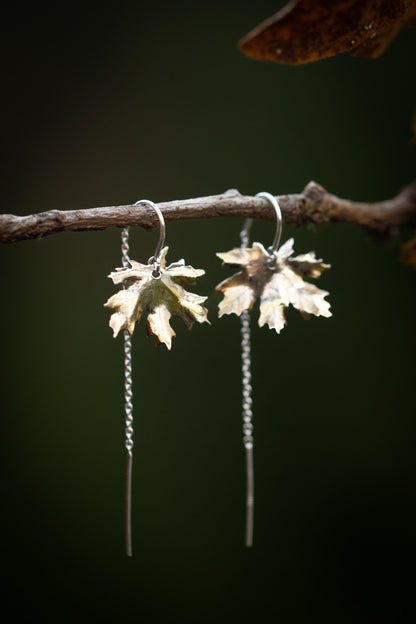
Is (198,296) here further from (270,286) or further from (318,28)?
(318,28)

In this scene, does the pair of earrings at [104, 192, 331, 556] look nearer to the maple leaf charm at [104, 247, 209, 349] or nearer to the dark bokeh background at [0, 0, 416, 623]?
the maple leaf charm at [104, 247, 209, 349]

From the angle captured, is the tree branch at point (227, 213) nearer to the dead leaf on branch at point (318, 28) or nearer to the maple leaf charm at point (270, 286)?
the maple leaf charm at point (270, 286)

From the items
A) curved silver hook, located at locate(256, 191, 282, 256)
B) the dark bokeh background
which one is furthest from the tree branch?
the dark bokeh background

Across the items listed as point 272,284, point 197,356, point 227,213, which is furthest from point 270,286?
point 197,356

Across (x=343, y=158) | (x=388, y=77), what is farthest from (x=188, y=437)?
(x=388, y=77)

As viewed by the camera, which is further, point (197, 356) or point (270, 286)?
point (197, 356)
